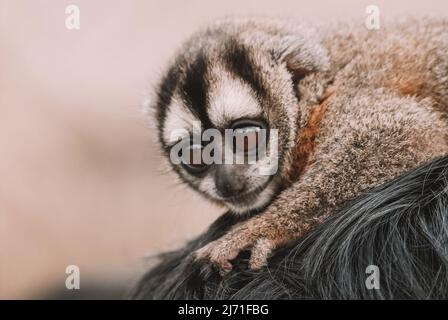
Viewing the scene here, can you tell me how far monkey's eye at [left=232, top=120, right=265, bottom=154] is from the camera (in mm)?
1930

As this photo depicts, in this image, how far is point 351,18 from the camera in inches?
94.7

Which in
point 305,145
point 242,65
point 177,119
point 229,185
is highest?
point 242,65

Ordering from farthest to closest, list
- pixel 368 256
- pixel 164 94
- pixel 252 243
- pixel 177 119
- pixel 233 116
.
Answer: pixel 164 94, pixel 177 119, pixel 233 116, pixel 252 243, pixel 368 256

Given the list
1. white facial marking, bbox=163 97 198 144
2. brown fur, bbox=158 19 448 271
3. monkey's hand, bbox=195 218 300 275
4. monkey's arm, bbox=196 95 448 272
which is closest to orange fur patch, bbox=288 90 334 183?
brown fur, bbox=158 19 448 271

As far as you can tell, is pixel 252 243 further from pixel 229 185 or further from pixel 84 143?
pixel 84 143

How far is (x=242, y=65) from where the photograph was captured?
207 centimetres

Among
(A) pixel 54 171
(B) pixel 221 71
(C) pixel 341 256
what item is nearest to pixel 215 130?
(B) pixel 221 71

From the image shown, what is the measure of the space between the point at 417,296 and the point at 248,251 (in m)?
0.47

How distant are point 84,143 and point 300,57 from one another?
203 cm

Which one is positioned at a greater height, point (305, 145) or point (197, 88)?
point (197, 88)

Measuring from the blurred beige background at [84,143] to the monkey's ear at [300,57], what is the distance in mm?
293

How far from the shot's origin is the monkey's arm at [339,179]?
1783 mm

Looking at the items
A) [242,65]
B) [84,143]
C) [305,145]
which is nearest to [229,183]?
[305,145]
